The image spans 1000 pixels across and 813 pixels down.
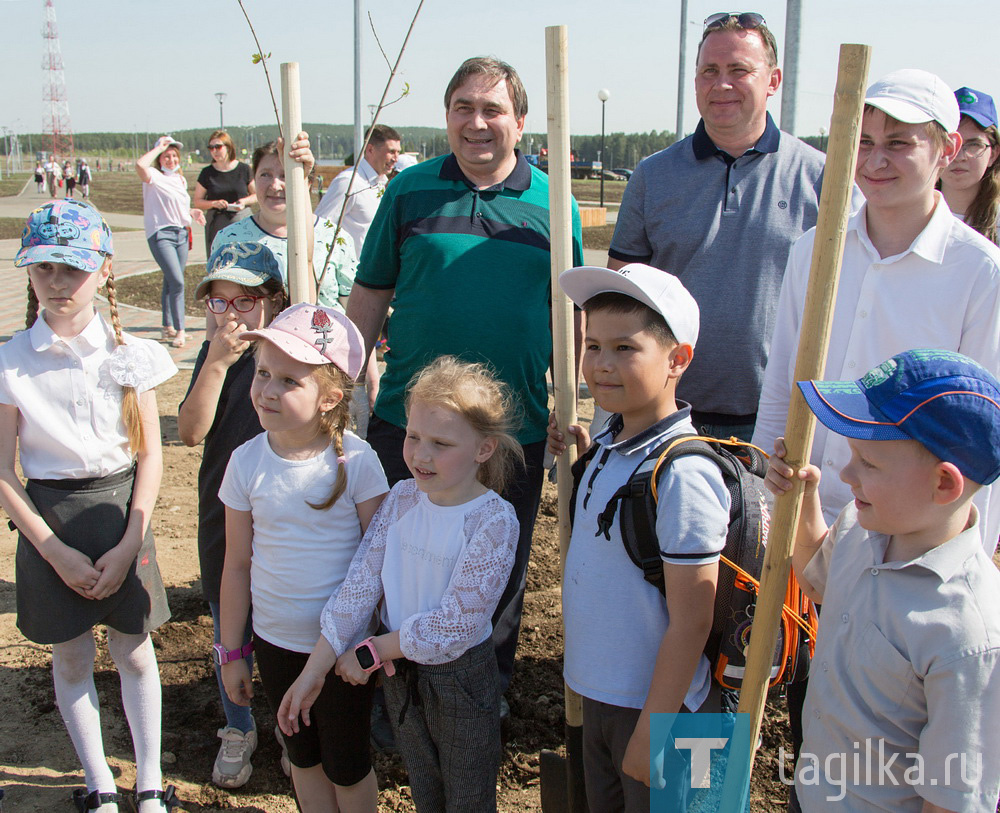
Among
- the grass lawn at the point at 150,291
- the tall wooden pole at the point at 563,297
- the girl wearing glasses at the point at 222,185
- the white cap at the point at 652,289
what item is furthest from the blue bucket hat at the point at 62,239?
the grass lawn at the point at 150,291

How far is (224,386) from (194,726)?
140 cm

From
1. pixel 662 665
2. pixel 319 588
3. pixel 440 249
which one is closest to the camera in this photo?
pixel 662 665

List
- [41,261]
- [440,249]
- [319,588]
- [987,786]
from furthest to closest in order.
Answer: [440,249], [41,261], [319,588], [987,786]

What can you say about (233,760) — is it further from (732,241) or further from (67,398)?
(732,241)

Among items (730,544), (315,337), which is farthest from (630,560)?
(315,337)

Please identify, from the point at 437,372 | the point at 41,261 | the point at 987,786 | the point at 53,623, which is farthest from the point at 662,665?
the point at 41,261

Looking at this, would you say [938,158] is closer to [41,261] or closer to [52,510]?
[41,261]

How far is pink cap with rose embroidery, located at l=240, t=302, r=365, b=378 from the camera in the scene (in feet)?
7.32

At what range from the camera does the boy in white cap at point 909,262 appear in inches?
79.3

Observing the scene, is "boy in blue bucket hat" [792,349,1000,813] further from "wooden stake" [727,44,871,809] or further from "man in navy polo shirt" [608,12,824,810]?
"man in navy polo shirt" [608,12,824,810]

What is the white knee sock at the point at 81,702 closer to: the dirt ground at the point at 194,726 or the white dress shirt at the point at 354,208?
the dirt ground at the point at 194,726

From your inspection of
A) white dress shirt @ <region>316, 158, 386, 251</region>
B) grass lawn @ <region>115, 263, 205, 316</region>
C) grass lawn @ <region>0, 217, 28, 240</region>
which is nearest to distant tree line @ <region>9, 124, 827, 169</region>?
grass lawn @ <region>0, 217, 28, 240</region>

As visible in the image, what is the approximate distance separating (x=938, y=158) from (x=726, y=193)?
2.59 ft

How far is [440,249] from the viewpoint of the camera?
2742 mm
